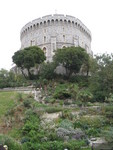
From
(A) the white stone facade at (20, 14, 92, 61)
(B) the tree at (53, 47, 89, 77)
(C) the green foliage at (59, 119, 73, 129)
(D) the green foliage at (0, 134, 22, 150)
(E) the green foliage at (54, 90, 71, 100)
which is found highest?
(A) the white stone facade at (20, 14, 92, 61)

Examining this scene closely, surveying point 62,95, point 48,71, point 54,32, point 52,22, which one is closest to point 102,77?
point 62,95

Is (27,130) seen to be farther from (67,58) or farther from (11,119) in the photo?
(67,58)

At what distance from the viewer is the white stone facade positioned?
54322 mm

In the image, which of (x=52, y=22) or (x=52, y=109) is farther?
(x=52, y=22)

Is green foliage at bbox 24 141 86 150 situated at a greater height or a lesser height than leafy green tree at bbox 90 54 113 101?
lesser

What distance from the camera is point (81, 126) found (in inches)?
816

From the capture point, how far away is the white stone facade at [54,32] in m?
54.3

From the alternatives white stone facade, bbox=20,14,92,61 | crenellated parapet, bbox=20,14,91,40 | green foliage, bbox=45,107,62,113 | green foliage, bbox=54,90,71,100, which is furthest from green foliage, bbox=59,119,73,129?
crenellated parapet, bbox=20,14,91,40

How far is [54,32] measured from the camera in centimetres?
5503

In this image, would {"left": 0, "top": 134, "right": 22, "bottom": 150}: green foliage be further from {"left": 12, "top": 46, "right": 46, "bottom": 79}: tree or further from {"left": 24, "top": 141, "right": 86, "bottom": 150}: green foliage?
{"left": 12, "top": 46, "right": 46, "bottom": 79}: tree

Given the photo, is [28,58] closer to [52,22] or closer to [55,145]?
[52,22]

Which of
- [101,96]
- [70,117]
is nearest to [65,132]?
[70,117]

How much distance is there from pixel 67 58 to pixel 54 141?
78.6ft

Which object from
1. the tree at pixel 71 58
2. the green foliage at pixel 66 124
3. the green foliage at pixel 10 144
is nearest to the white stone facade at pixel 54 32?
Answer: the tree at pixel 71 58
